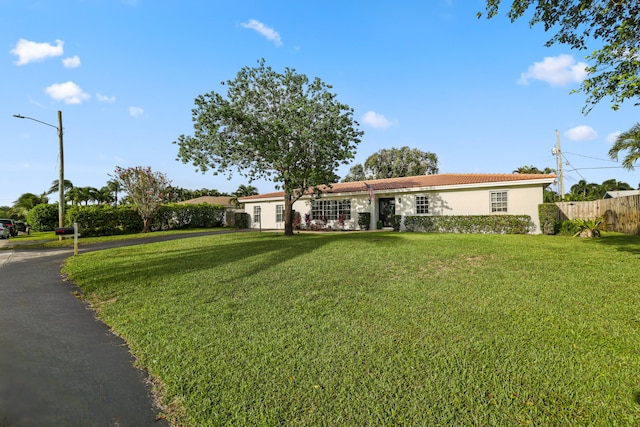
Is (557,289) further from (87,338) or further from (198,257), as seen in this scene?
(198,257)

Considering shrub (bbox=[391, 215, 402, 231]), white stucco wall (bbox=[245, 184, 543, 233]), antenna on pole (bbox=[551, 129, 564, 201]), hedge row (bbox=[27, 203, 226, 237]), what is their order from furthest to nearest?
antenna on pole (bbox=[551, 129, 564, 201]), hedge row (bbox=[27, 203, 226, 237]), shrub (bbox=[391, 215, 402, 231]), white stucco wall (bbox=[245, 184, 543, 233])

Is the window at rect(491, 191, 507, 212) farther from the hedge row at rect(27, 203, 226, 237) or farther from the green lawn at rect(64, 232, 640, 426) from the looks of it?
the hedge row at rect(27, 203, 226, 237)

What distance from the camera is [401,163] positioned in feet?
153

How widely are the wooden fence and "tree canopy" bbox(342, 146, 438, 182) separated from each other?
28.3 m

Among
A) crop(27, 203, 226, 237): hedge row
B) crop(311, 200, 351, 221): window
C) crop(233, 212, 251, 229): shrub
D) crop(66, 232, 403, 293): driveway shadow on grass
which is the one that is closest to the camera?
crop(66, 232, 403, 293): driveway shadow on grass

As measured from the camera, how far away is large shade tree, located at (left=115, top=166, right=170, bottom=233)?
77.8 feet

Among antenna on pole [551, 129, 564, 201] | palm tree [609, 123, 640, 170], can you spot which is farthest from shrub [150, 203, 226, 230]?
antenna on pole [551, 129, 564, 201]

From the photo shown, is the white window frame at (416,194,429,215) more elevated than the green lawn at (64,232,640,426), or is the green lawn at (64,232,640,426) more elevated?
the white window frame at (416,194,429,215)

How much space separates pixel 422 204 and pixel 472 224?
326 centimetres

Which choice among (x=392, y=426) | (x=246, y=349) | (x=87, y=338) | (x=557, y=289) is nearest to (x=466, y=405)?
(x=392, y=426)

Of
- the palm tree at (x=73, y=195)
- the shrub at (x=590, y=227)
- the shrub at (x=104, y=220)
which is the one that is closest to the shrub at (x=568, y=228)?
the shrub at (x=590, y=227)

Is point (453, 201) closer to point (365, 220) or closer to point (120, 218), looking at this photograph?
point (365, 220)

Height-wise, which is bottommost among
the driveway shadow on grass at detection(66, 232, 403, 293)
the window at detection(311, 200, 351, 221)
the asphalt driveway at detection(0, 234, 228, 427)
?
the asphalt driveway at detection(0, 234, 228, 427)

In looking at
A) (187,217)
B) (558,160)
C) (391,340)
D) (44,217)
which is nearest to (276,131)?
(391,340)
